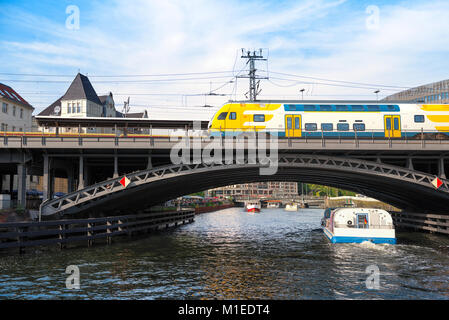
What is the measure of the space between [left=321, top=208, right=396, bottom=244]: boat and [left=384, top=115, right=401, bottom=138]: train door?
308 inches

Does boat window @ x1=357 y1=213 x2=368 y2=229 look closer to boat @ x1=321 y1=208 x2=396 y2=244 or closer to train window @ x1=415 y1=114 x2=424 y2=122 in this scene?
boat @ x1=321 y1=208 x2=396 y2=244

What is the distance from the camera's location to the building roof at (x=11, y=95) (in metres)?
64.9

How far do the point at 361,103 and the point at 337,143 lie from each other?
5.22m

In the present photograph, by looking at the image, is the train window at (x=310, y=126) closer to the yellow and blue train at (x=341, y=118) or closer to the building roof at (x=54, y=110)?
the yellow and blue train at (x=341, y=118)

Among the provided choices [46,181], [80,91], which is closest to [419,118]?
[46,181]

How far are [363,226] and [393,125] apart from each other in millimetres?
10051

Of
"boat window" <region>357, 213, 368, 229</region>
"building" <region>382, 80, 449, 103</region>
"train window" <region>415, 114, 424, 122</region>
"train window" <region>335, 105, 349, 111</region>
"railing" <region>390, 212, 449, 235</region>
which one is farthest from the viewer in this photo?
"building" <region>382, 80, 449, 103</region>

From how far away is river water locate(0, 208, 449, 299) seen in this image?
14625 millimetres

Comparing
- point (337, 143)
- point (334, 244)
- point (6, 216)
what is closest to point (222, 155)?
point (337, 143)

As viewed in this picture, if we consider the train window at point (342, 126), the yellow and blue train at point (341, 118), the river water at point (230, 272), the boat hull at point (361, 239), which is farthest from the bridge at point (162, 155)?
the boat hull at point (361, 239)

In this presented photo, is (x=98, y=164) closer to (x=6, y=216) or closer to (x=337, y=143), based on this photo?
(x=6, y=216)

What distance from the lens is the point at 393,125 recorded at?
109 feet

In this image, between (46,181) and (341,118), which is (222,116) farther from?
(46,181)

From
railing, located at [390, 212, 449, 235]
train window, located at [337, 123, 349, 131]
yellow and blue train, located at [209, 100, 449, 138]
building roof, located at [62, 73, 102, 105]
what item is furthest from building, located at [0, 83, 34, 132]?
railing, located at [390, 212, 449, 235]
